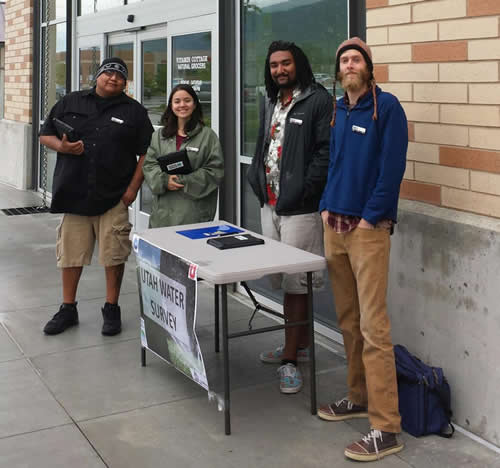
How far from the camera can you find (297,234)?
4.63 m

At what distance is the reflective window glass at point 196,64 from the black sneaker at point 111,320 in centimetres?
218

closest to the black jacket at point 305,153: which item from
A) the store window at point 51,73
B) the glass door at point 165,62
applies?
the glass door at point 165,62

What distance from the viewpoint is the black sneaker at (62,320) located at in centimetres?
571

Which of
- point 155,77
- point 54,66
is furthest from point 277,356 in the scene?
point 54,66

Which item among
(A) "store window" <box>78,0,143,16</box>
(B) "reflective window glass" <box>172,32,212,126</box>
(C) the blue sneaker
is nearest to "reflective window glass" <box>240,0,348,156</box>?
(B) "reflective window glass" <box>172,32,212,126</box>

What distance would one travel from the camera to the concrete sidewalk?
381 centimetres

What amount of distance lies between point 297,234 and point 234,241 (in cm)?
40

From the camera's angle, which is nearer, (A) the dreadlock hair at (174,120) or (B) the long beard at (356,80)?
(B) the long beard at (356,80)

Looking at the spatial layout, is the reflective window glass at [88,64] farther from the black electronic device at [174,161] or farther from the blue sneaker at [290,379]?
the blue sneaker at [290,379]

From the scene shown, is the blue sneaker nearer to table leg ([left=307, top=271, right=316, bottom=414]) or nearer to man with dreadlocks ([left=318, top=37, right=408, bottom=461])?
table leg ([left=307, top=271, right=316, bottom=414])

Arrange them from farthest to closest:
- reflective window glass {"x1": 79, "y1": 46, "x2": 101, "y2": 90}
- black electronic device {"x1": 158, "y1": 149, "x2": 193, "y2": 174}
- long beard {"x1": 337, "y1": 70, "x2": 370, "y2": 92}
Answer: reflective window glass {"x1": 79, "y1": 46, "x2": 101, "y2": 90} → black electronic device {"x1": 158, "y1": 149, "x2": 193, "y2": 174} → long beard {"x1": 337, "y1": 70, "x2": 370, "y2": 92}

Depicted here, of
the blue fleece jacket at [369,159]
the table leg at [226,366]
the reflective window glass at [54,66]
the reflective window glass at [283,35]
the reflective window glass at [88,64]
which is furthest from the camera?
the reflective window glass at [54,66]

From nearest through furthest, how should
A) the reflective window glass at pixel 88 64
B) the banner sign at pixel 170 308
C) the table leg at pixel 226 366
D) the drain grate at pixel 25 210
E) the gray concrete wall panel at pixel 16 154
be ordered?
the table leg at pixel 226 366
the banner sign at pixel 170 308
the reflective window glass at pixel 88 64
the drain grate at pixel 25 210
the gray concrete wall panel at pixel 16 154

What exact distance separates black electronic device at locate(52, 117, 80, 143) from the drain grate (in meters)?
5.54
